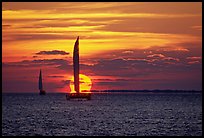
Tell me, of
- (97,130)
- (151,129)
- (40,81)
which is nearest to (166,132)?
(151,129)

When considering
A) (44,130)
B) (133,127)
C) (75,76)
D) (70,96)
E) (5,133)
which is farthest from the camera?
(70,96)

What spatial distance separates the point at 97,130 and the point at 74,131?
2.39m

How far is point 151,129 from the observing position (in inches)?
1988

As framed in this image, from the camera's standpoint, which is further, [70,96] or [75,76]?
[70,96]

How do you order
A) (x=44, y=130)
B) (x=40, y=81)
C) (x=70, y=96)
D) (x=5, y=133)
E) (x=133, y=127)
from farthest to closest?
(x=40, y=81) → (x=70, y=96) → (x=133, y=127) → (x=44, y=130) → (x=5, y=133)

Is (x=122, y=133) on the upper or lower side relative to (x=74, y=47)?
lower

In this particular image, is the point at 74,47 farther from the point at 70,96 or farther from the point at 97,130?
the point at 97,130

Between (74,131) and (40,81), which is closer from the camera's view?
(74,131)

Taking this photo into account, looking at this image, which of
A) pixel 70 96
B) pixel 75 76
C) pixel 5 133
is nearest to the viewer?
pixel 5 133

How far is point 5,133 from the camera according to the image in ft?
153

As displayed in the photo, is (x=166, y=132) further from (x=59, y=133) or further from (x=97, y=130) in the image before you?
(x=59, y=133)

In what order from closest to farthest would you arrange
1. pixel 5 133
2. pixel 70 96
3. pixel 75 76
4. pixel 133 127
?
pixel 5 133, pixel 133 127, pixel 75 76, pixel 70 96

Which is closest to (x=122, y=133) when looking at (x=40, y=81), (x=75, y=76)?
(x=75, y=76)

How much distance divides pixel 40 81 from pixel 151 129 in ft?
453
